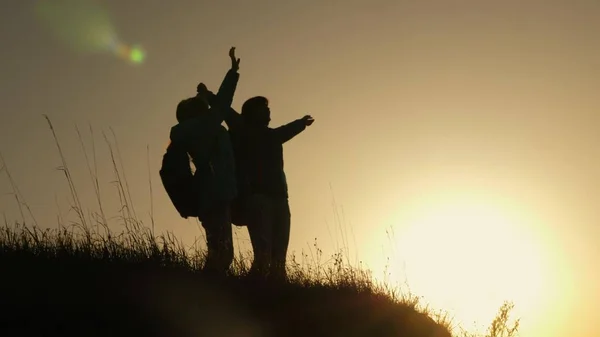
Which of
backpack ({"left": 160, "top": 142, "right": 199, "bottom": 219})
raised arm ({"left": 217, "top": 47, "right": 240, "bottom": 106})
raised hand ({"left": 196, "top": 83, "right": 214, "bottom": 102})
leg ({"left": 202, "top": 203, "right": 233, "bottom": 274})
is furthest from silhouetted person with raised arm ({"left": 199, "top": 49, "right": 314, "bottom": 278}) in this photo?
backpack ({"left": 160, "top": 142, "right": 199, "bottom": 219})

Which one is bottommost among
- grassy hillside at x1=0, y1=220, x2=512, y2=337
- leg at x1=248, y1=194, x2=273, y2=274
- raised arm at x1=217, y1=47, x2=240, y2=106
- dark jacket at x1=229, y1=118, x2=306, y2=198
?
grassy hillside at x1=0, y1=220, x2=512, y2=337

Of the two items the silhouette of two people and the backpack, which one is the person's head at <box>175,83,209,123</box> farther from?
the backpack

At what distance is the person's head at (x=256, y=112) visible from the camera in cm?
832

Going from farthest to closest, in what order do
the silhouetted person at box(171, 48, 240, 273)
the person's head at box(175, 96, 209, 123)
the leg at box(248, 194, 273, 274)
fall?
the leg at box(248, 194, 273, 274) < the person's head at box(175, 96, 209, 123) < the silhouetted person at box(171, 48, 240, 273)

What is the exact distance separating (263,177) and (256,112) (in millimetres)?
707

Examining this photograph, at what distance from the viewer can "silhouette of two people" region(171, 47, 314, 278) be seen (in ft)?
24.3

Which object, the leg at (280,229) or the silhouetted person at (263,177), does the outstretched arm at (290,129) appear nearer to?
the silhouetted person at (263,177)

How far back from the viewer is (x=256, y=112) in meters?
8.33

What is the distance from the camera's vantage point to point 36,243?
22.5 feet

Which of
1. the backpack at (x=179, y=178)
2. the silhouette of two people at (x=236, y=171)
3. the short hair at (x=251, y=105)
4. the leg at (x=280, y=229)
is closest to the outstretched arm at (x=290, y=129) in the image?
the silhouette of two people at (x=236, y=171)

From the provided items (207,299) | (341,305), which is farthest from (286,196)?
(207,299)

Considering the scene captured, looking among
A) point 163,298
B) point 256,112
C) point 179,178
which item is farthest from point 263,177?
point 163,298

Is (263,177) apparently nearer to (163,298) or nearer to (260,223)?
(260,223)

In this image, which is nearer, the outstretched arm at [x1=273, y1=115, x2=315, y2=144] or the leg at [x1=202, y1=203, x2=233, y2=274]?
the leg at [x1=202, y1=203, x2=233, y2=274]
